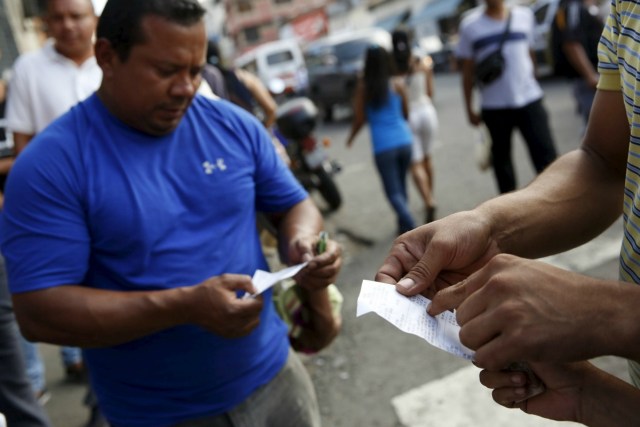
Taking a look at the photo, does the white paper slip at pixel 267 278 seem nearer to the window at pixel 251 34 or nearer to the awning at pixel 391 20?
the awning at pixel 391 20

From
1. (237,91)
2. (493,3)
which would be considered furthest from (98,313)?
(493,3)

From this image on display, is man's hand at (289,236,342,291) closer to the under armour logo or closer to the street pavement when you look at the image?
the under armour logo

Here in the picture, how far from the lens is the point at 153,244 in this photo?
1.74m

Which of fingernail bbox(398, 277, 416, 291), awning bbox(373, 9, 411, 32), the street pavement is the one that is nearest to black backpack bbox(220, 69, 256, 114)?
the street pavement

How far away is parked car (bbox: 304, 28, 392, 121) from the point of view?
47.4ft

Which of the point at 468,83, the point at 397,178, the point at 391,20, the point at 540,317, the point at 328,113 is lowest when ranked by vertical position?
the point at 391,20

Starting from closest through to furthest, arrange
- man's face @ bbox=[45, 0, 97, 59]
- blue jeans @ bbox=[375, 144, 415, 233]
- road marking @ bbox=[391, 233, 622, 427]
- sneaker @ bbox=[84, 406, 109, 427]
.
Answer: road marking @ bbox=[391, 233, 622, 427] < man's face @ bbox=[45, 0, 97, 59] < sneaker @ bbox=[84, 406, 109, 427] < blue jeans @ bbox=[375, 144, 415, 233]

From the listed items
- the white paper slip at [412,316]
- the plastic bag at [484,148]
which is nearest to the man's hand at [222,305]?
the white paper slip at [412,316]

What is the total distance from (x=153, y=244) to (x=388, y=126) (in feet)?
12.8

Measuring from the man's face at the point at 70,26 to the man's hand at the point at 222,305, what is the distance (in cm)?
208

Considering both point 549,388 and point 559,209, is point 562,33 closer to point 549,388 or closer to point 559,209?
point 559,209

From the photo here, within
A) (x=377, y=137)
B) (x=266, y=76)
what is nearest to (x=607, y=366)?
(x=377, y=137)

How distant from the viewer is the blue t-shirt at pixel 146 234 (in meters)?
1.66

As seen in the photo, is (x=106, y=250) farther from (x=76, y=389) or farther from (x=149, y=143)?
(x=76, y=389)
